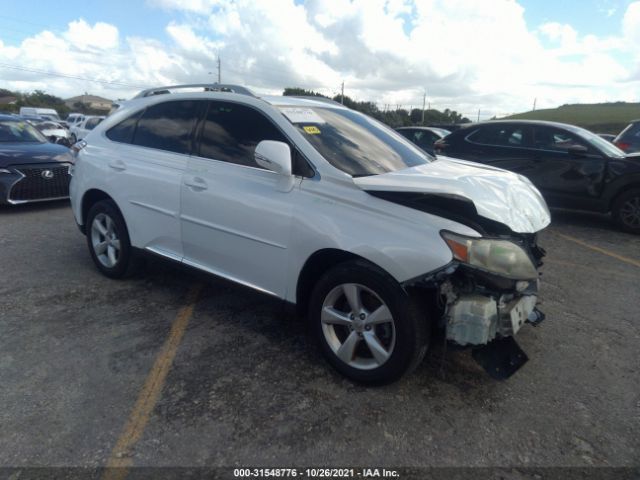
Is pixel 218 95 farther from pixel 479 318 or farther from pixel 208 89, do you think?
pixel 479 318

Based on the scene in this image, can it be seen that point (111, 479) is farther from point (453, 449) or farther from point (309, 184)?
point (309, 184)

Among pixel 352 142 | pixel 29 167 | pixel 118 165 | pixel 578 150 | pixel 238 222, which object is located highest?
pixel 578 150

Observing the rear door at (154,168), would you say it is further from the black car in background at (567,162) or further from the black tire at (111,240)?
the black car in background at (567,162)

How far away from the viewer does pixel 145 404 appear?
274 cm

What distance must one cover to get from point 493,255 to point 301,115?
5.60 ft

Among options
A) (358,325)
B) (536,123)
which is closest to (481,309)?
(358,325)

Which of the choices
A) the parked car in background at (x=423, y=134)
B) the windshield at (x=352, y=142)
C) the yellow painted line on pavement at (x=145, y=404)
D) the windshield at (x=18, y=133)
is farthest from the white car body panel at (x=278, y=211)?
the parked car in background at (x=423, y=134)

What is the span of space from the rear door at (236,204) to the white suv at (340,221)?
11mm

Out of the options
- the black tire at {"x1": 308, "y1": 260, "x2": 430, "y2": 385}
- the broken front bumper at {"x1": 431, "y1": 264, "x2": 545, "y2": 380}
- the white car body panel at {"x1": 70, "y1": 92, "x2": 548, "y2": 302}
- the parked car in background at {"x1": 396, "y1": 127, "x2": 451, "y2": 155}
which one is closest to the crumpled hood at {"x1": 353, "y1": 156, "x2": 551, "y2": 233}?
the white car body panel at {"x1": 70, "y1": 92, "x2": 548, "y2": 302}

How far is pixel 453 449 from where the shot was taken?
2447 mm

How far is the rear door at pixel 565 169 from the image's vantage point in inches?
288

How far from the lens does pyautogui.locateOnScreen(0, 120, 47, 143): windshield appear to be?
805cm

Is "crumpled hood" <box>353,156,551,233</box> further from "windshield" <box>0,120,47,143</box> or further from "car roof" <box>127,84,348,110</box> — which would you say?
"windshield" <box>0,120,47,143</box>

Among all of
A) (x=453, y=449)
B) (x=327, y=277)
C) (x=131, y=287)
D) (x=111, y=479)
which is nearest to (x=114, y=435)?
(x=111, y=479)
